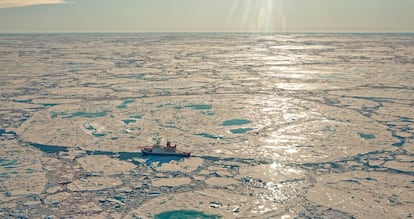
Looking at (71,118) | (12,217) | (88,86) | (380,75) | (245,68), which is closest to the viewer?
(12,217)

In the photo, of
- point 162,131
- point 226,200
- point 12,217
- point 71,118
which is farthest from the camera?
point 71,118

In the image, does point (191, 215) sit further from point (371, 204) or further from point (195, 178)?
point (371, 204)

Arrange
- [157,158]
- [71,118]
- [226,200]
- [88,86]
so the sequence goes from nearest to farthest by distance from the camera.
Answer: [226,200]
[157,158]
[71,118]
[88,86]

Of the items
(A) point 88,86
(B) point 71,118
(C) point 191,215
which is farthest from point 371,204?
(A) point 88,86

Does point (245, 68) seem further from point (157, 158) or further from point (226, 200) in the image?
point (226, 200)

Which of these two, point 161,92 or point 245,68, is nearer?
point 161,92

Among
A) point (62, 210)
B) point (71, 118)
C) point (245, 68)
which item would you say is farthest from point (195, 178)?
point (245, 68)
